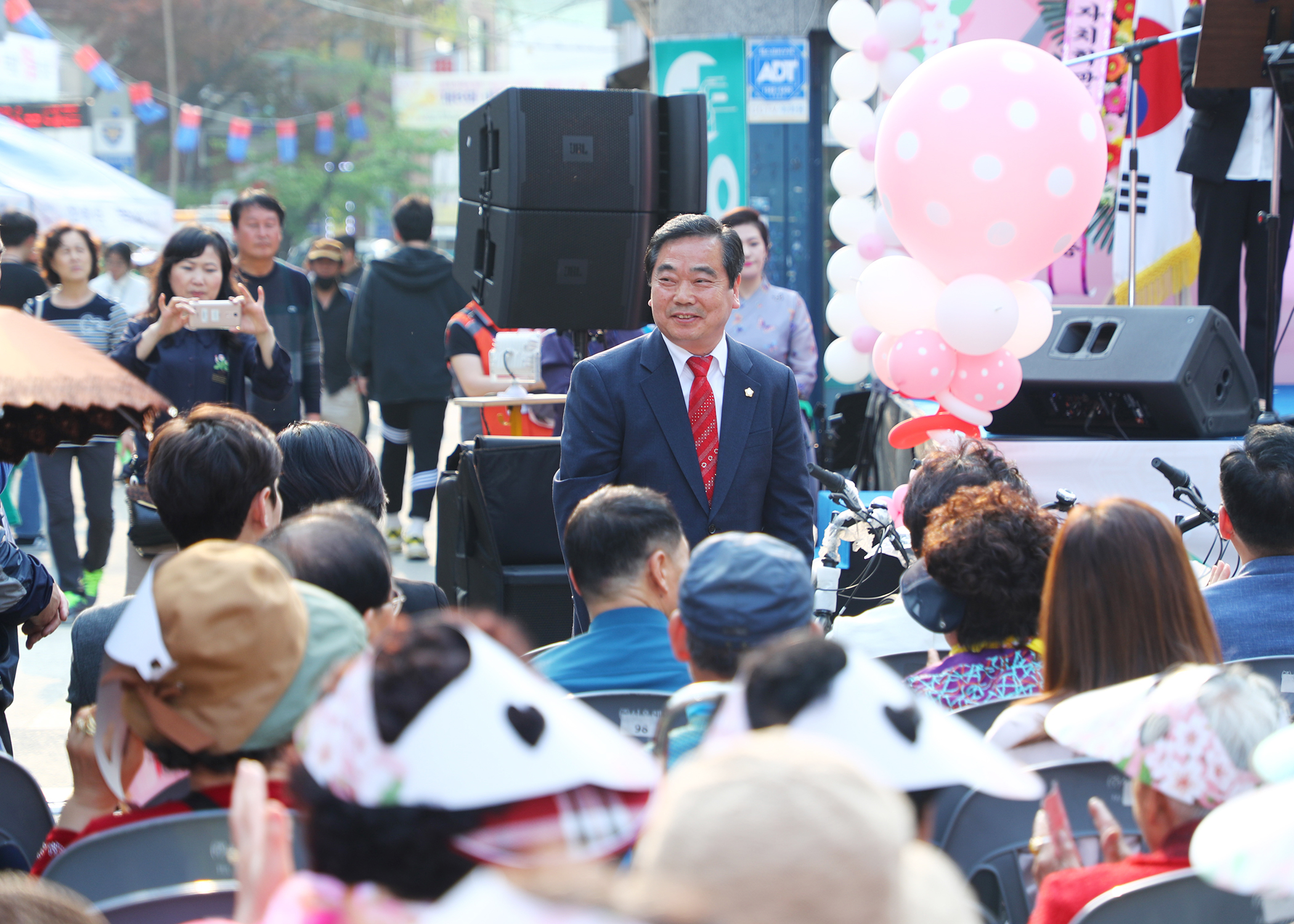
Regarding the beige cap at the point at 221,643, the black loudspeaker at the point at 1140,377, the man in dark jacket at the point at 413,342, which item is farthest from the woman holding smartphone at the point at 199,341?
the black loudspeaker at the point at 1140,377

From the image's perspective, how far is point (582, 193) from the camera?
14.0 ft

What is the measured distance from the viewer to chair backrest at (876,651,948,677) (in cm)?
236

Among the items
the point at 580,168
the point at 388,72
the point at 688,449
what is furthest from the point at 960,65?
the point at 388,72

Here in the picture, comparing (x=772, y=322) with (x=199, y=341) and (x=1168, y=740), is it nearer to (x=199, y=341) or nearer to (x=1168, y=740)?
(x=199, y=341)

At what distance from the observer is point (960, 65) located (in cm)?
392

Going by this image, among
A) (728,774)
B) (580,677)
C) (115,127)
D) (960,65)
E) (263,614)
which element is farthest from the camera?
(115,127)

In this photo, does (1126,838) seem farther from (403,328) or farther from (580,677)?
(403,328)

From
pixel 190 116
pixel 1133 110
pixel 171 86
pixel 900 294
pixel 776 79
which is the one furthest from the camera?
pixel 171 86

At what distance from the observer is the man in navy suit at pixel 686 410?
312 cm

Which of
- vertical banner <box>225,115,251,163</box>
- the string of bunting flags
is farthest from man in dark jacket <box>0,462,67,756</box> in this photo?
vertical banner <box>225,115,251,163</box>

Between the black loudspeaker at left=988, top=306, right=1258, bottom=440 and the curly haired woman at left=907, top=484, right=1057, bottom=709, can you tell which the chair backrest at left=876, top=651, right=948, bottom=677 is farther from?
the black loudspeaker at left=988, top=306, right=1258, bottom=440

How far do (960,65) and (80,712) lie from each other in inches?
127

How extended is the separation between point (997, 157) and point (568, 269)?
148 centimetres

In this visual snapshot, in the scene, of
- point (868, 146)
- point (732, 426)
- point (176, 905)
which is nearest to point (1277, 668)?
point (732, 426)
